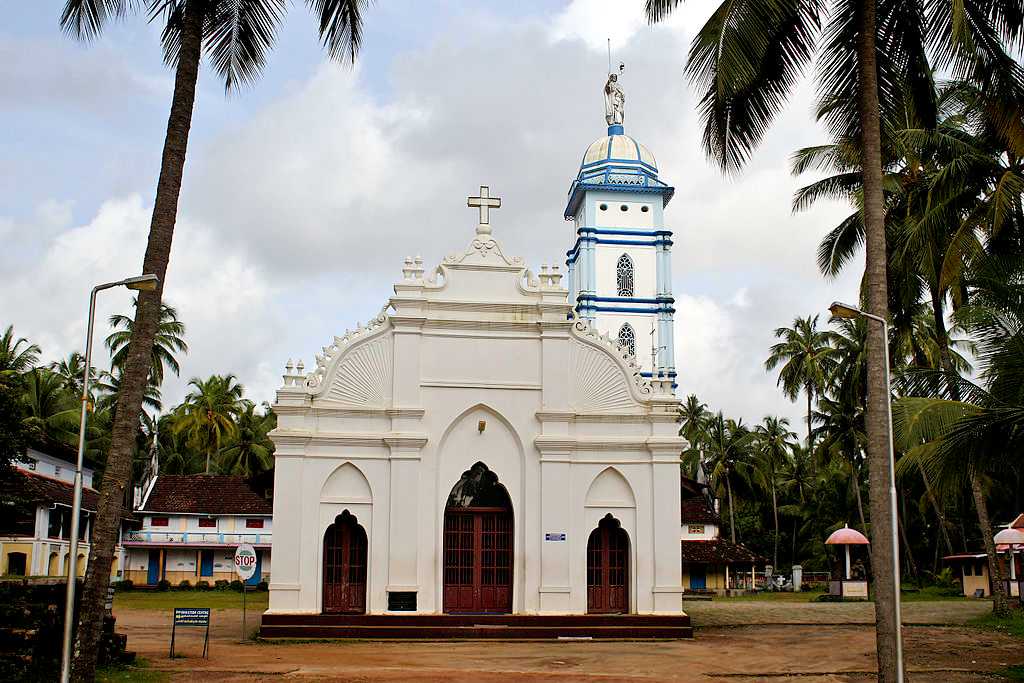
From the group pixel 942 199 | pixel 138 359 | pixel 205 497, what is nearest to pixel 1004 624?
pixel 942 199

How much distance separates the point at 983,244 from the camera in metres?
24.4

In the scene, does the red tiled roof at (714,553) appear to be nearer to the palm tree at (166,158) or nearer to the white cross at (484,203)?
the white cross at (484,203)

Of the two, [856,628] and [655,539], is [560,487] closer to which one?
[655,539]

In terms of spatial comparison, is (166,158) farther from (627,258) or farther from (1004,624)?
(627,258)

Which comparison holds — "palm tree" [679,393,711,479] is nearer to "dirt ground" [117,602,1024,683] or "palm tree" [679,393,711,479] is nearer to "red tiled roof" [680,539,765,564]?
"red tiled roof" [680,539,765,564]

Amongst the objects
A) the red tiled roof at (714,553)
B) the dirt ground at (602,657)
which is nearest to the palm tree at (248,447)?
the red tiled roof at (714,553)

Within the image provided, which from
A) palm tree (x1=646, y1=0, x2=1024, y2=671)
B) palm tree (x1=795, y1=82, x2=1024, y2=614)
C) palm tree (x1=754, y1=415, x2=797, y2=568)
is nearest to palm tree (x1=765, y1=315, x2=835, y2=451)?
palm tree (x1=754, y1=415, x2=797, y2=568)

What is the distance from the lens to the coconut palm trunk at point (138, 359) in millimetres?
15188

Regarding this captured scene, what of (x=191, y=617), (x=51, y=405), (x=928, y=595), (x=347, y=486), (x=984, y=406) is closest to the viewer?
(x=984, y=406)

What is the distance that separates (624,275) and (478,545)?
43544 mm

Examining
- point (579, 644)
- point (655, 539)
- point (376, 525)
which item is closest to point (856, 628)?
point (655, 539)

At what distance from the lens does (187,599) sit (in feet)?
Result: 140

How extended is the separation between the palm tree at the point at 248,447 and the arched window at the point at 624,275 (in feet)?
75.7

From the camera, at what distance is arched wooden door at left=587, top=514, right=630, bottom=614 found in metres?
26.7
